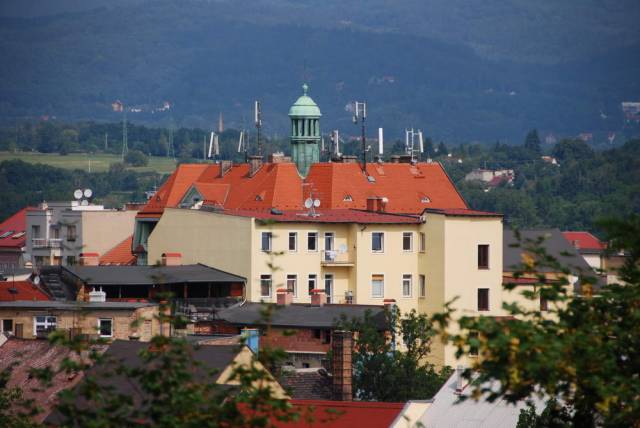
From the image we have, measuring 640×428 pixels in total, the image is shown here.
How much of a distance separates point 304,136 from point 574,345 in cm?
9975

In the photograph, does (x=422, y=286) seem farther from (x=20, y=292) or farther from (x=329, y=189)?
(x=20, y=292)

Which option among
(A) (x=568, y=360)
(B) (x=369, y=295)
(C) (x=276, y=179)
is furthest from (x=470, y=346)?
(C) (x=276, y=179)

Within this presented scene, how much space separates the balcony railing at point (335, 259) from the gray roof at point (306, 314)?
11355 millimetres

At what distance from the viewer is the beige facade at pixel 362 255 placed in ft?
294

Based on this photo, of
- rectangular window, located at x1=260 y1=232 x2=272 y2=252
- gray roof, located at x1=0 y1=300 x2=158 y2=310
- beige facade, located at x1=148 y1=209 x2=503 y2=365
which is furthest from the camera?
beige facade, located at x1=148 y1=209 x2=503 y2=365

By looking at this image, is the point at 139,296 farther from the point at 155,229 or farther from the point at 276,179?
the point at 276,179

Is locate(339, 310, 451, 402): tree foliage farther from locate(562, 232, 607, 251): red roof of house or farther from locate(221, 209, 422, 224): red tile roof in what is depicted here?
locate(562, 232, 607, 251): red roof of house

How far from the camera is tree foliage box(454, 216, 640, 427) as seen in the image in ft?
73.8

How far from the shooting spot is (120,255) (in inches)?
4158

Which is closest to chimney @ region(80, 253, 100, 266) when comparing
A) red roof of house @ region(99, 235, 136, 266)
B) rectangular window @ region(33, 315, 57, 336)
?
red roof of house @ region(99, 235, 136, 266)

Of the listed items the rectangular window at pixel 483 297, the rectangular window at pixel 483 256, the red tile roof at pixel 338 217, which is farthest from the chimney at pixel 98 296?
the rectangular window at pixel 483 256

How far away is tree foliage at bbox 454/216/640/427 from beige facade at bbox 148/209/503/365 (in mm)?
63368

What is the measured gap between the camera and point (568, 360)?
2270 centimetres

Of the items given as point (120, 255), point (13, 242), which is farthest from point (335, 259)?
point (13, 242)
